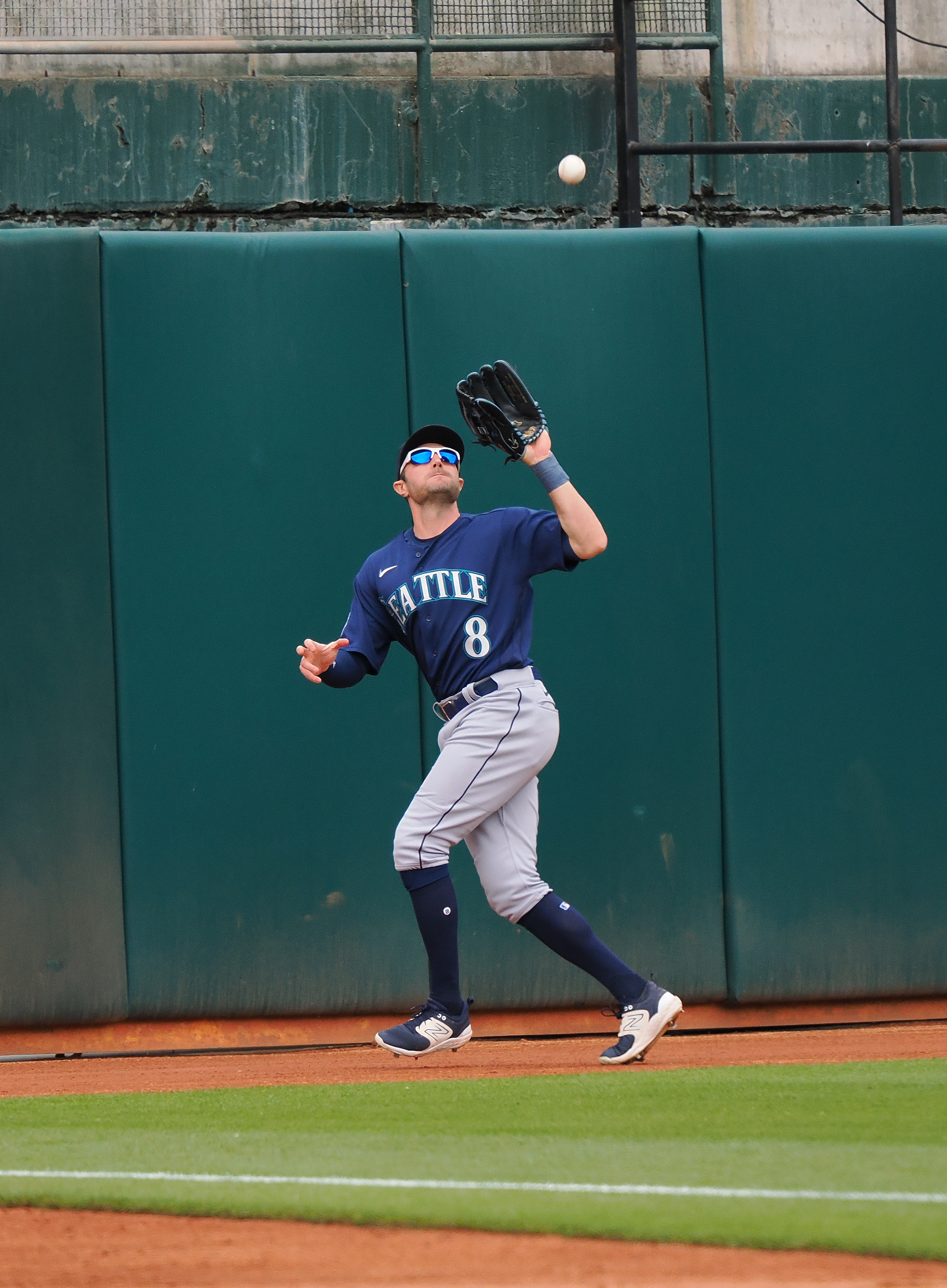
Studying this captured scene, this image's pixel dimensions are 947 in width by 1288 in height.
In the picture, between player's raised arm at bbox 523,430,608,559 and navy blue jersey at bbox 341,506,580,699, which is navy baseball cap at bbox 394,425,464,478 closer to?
navy blue jersey at bbox 341,506,580,699

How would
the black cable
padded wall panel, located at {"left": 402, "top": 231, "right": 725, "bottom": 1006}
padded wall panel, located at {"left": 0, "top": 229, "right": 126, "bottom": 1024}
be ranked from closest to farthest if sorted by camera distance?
padded wall panel, located at {"left": 0, "top": 229, "right": 126, "bottom": 1024} < padded wall panel, located at {"left": 402, "top": 231, "right": 725, "bottom": 1006} < the black cable

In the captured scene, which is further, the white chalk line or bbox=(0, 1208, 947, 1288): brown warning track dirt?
the white chalk line

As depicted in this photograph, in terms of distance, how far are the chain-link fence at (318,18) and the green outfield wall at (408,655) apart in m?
1.41

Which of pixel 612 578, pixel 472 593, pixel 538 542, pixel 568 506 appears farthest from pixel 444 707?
pixel 612 578

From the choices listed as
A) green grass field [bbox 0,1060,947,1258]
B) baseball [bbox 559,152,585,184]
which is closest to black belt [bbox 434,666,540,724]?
green grass field [bbox 0,1060,947,1258]

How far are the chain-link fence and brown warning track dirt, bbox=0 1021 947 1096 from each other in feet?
13.2

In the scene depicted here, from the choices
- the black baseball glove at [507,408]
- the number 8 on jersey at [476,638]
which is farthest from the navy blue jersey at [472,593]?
the black baseball glove at [507,408]

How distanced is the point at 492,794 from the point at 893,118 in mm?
3262

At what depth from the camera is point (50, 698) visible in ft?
15.8

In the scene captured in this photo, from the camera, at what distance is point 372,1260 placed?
2.39m

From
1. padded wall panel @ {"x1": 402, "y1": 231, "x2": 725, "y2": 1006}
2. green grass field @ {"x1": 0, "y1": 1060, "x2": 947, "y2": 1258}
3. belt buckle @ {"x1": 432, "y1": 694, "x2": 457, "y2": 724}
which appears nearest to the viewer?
green grass field @ {"x1": 0, "y1": 1060, "x2": 947, "y2": 1258}

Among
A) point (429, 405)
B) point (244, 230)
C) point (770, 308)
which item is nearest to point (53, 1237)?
point (429, 405)

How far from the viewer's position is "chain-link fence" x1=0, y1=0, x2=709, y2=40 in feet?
18.9

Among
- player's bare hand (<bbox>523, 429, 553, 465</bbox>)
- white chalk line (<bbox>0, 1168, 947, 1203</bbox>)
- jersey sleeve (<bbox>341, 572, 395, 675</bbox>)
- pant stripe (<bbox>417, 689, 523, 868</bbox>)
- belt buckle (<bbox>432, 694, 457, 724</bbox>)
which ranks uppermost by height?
player's bare hand (<bbox>523, 429, 553, 465</bbox>)
